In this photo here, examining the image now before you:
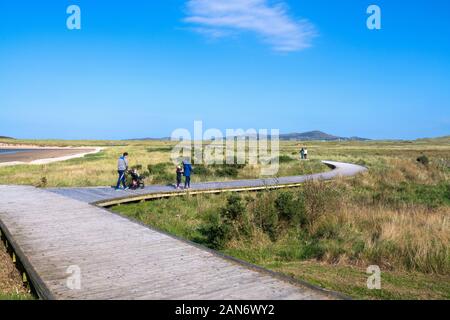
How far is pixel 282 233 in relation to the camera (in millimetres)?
11391

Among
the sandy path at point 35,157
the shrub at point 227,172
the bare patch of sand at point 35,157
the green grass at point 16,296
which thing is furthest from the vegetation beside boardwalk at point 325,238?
the bare patch of sand at point 35,157

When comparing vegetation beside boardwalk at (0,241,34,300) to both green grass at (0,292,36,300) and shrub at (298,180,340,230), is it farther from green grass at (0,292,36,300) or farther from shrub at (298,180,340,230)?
shrub at (298,180,340,230)

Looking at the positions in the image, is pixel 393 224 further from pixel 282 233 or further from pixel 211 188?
pixel 211 188

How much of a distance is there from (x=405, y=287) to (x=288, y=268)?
2116mm

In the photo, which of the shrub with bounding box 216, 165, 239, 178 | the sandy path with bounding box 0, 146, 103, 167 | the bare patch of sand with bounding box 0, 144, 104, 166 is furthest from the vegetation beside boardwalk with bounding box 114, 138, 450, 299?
the bare patch of sand with bounding box 0, 144, 104, 166

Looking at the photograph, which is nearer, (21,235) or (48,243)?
(48,243)

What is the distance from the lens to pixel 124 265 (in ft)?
22.0

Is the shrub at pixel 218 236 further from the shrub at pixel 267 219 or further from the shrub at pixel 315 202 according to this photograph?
the shrub at pixel 315 202

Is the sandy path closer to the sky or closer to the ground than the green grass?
closer to the sky

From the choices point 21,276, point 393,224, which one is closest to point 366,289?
point 393,224

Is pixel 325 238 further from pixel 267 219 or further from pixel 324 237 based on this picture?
pixel 267 219

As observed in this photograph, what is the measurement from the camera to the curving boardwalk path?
542cm
